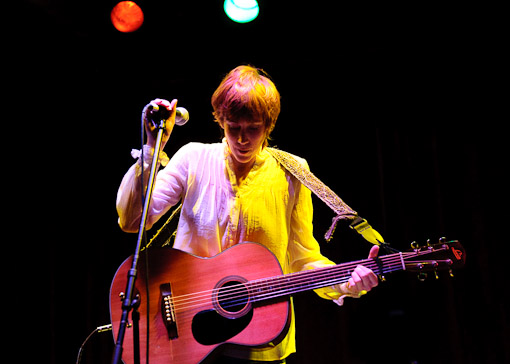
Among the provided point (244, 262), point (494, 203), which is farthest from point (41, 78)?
point (494, 203)

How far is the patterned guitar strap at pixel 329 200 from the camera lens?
239 centimetres

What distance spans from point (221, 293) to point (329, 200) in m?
0.86

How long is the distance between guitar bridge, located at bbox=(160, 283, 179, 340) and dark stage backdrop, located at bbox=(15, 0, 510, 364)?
197cm

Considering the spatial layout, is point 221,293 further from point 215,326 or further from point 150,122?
point 150,122

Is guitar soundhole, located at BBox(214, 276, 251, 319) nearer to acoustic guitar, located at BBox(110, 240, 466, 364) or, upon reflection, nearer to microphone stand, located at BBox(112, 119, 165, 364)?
acoustic guitar, located at BBox(110, 240, 466, 364)

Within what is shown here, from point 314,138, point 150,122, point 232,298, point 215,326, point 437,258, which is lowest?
point 215,326

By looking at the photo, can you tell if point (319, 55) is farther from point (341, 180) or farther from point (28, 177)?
point (28, 177)

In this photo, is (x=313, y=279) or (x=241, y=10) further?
(x=241, y=10)

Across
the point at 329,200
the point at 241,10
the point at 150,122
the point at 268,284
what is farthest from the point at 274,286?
the point at 241,10

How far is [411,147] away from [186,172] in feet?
7.53

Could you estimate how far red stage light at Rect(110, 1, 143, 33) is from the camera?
3906 millimetres

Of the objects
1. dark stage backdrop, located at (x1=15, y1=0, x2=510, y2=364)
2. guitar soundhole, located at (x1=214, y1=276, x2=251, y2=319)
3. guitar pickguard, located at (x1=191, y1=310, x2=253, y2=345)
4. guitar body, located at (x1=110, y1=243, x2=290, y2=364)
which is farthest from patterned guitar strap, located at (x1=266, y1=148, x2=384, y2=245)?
dark stage backdrop, located at (x1=15, y1=0, x2=510, y2=364)

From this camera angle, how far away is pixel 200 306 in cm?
202

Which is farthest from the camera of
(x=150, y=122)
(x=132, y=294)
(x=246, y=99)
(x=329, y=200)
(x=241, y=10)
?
(x=241, y=10)
